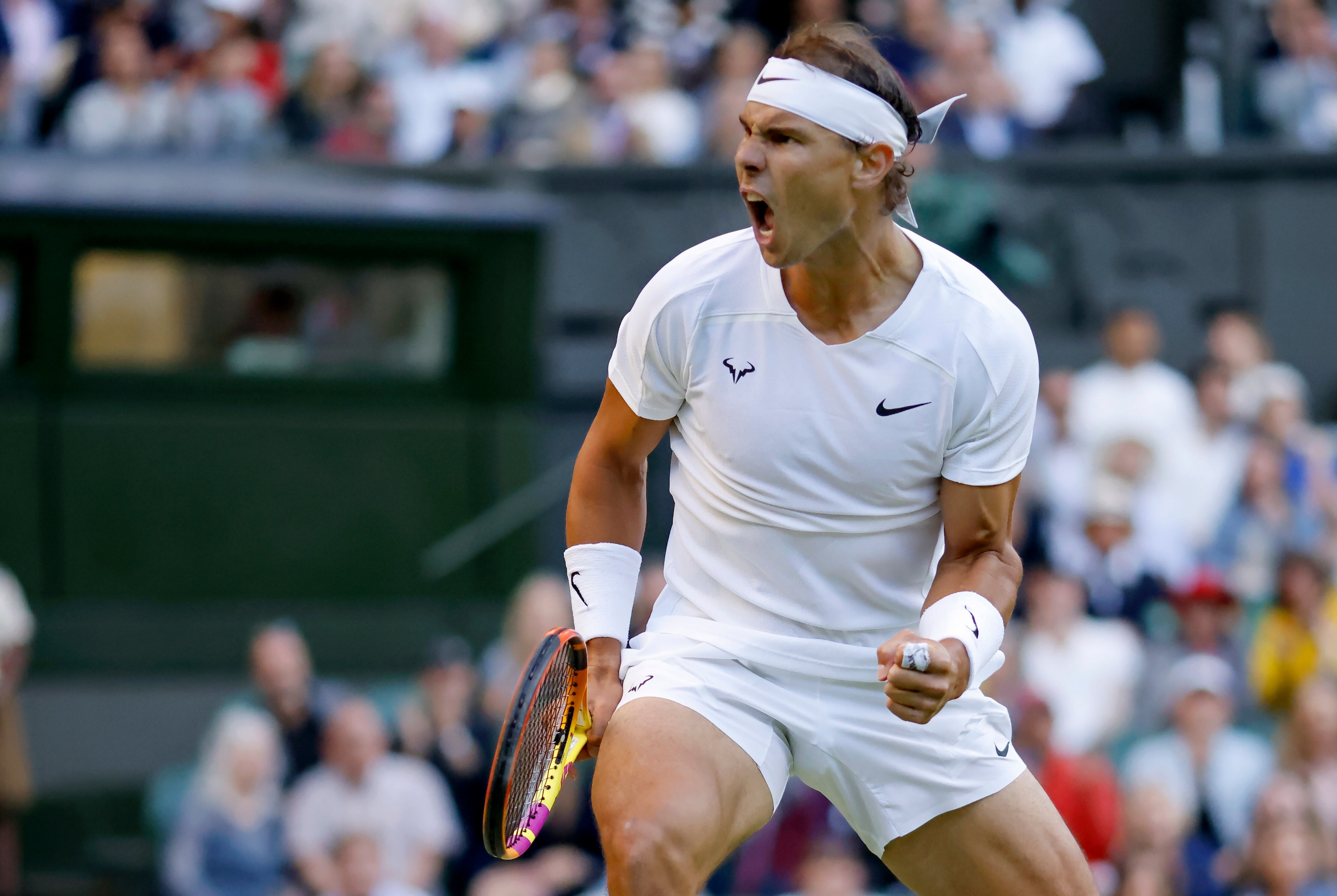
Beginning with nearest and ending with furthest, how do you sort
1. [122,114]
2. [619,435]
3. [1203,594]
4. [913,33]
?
[619,435] < [1203,594] < [122,114] < [913,33]

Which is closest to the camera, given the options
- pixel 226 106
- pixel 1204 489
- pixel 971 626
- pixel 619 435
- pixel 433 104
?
pixel 971 626

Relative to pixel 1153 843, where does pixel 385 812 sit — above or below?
below

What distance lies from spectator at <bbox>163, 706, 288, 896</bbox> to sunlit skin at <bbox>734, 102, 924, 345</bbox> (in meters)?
5.18

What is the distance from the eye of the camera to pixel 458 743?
336 inches

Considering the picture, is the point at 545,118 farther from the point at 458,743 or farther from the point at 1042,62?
the point at 458,743

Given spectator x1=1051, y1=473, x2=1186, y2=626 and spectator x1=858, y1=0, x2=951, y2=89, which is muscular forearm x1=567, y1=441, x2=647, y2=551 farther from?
spectator x1=858, y1=0, x2=951, y2=89

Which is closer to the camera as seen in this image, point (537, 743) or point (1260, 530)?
point (537, 743)

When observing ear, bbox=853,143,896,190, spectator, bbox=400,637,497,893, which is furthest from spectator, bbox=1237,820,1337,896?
ear, bbox=853,143,896,190

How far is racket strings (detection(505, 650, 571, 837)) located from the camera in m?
3.93

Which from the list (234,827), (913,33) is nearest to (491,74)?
(913,33)

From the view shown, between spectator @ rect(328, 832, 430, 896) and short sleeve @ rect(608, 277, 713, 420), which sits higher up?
short sleeve @ rect(608, 277, 713, 420)

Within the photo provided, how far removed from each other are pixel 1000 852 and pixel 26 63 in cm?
873

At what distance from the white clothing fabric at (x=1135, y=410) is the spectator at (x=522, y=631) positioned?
2952 millimetres

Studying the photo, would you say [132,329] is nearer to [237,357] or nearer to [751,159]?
→ [237,357]
